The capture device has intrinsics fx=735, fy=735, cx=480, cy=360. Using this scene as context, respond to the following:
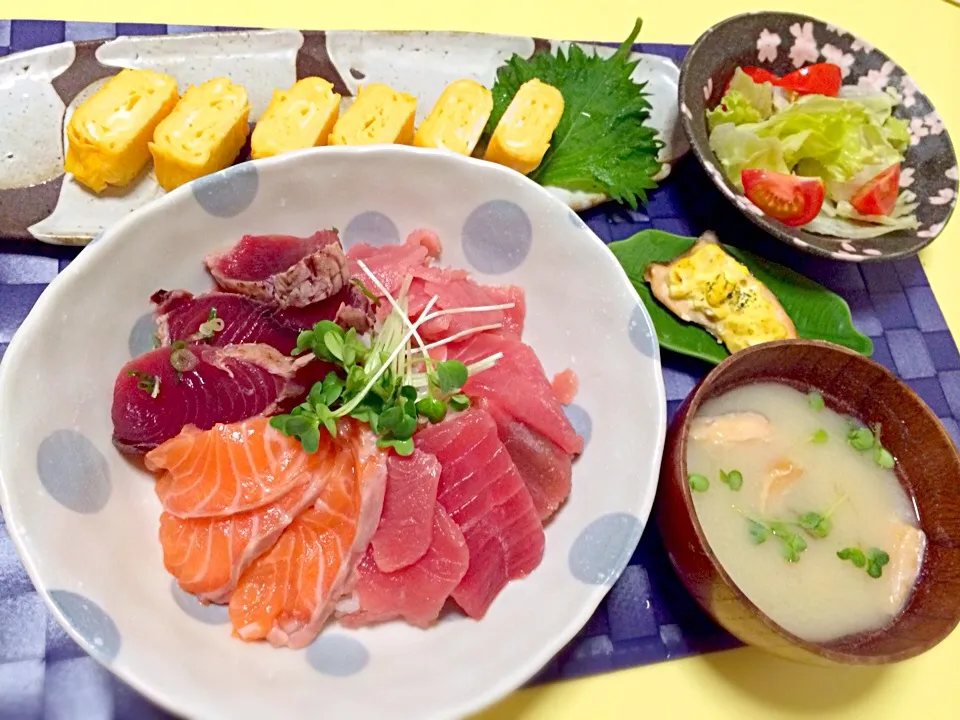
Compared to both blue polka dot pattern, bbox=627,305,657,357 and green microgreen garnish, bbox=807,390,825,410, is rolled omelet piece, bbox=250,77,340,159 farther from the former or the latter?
green microgreen garnish, bbox=807,390,825,410

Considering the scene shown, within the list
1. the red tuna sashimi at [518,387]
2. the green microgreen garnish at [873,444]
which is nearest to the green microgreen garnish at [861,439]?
the green microgreen garnish at [873,444]

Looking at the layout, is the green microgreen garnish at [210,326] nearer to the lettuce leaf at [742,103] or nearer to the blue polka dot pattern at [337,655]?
the blue polka dot pattern at [337,655]

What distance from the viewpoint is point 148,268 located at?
170cm

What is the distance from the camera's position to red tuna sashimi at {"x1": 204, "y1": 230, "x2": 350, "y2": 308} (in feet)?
5.66

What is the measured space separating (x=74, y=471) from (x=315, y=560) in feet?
1.74

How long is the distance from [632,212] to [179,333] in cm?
151

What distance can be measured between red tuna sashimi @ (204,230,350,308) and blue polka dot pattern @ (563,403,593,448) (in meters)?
0.65

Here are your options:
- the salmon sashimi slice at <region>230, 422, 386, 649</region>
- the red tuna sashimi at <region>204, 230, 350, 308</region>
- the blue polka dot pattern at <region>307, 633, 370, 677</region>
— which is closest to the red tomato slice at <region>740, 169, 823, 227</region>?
the red tuna sashimi at <region>204, 230, 350, 308</region>

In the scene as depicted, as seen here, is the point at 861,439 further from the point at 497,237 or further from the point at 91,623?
the point at 91,623

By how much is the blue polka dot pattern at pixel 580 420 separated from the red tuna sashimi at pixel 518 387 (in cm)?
5

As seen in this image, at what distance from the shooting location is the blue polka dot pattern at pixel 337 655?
1.52 metres

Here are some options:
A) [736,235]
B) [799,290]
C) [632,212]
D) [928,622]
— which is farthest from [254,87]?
[928,622]

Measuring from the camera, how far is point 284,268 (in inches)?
70.1

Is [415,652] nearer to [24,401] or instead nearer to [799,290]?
[24,401]
